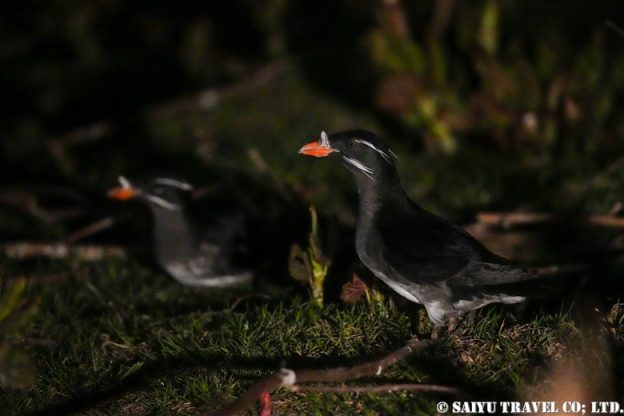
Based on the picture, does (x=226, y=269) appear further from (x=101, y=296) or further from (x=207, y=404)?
(x=207, y=404)

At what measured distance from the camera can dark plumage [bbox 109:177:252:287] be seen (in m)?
6.46

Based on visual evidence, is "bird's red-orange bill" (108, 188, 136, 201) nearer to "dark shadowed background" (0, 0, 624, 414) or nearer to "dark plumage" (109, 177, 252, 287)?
"dark plumage" (109, 177, 252, 287)

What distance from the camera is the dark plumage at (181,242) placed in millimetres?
6461

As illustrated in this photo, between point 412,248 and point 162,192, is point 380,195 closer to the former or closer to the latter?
point 412,248

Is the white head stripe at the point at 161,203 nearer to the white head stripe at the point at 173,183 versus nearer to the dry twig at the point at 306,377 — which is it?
the white head stripe at the point at 173,183

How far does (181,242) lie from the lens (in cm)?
655

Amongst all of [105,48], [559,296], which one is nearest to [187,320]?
[559,296]

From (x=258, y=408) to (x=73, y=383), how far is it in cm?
119

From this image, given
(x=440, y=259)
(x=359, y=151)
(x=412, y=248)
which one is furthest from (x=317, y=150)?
(x=440, y=259)

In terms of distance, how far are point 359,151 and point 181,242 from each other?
2.16 meters

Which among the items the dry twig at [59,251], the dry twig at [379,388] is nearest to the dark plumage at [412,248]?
the dry twig at [379,388]

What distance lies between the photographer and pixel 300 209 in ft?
23.2

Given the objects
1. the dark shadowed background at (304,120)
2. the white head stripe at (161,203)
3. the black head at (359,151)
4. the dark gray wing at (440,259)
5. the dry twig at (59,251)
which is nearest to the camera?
the dark gray wing at (440,259)

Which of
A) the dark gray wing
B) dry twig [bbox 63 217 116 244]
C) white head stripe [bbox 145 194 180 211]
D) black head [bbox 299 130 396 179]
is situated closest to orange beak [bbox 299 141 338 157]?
black head [bbox 299 130 396 179]
